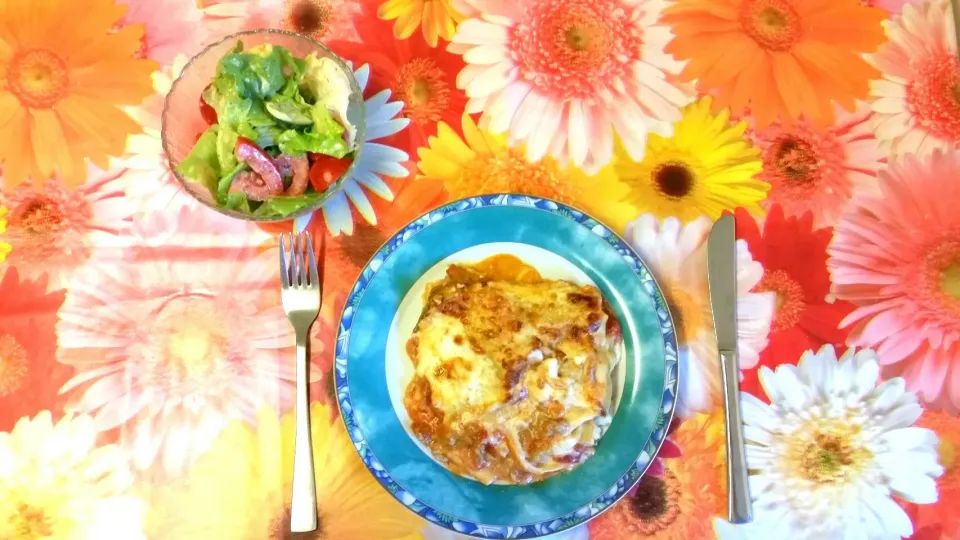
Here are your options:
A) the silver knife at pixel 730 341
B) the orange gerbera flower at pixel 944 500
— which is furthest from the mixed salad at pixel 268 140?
the orange gerbera flower at pixel 944 500

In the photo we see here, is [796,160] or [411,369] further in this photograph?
[796,160]

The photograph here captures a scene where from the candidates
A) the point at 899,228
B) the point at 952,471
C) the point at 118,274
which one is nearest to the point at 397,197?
the point at 118,274

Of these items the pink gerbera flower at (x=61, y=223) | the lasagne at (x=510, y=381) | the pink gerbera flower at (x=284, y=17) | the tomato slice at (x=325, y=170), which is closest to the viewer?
the lasagne at (x=510, y=381)

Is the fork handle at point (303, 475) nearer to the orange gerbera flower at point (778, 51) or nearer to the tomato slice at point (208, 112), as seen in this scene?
the tomato slice at point (208, 112)

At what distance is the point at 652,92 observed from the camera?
1.76 m

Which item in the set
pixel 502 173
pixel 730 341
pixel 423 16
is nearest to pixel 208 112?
pixel 423 16

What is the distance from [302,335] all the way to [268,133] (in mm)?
502

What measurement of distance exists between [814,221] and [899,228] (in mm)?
214

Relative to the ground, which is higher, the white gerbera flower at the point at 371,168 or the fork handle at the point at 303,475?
the white gerbera flower at the point at 371,168

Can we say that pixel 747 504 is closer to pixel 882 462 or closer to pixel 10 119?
pixel 882 462

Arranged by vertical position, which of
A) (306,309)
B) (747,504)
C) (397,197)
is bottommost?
(747,504)

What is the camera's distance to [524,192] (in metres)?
1.70

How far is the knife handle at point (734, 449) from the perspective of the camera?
1.48 metres

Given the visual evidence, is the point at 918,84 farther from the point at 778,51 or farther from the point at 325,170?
the point at 325,170
